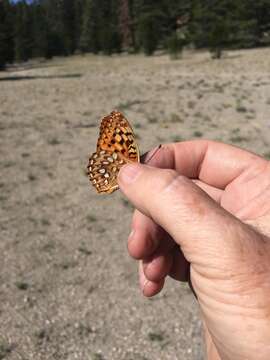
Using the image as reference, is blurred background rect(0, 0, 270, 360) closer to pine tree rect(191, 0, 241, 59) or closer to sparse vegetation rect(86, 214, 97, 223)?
sparse vegetation rect(86, 214, 97, 223)

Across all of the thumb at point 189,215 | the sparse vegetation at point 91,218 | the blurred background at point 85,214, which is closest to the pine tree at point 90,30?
the blurred background at point 85,214

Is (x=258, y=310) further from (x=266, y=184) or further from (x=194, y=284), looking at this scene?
(x=266, y=184)

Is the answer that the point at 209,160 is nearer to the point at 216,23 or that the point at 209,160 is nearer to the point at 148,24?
the point at 216,23

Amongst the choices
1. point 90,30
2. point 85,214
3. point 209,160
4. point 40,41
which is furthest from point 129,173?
point 40,41

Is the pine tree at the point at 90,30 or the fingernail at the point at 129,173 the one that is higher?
the fingernail at the point at 129,173

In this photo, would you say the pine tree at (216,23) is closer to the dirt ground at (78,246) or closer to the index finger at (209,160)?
the dirt ground at (78,246)

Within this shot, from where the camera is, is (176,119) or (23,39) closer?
(176,119)

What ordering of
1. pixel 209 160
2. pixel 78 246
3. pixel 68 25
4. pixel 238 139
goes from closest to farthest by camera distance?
pixel 209 160 < pixel 78 246 < pixel 238 139 < pixel 68 25
